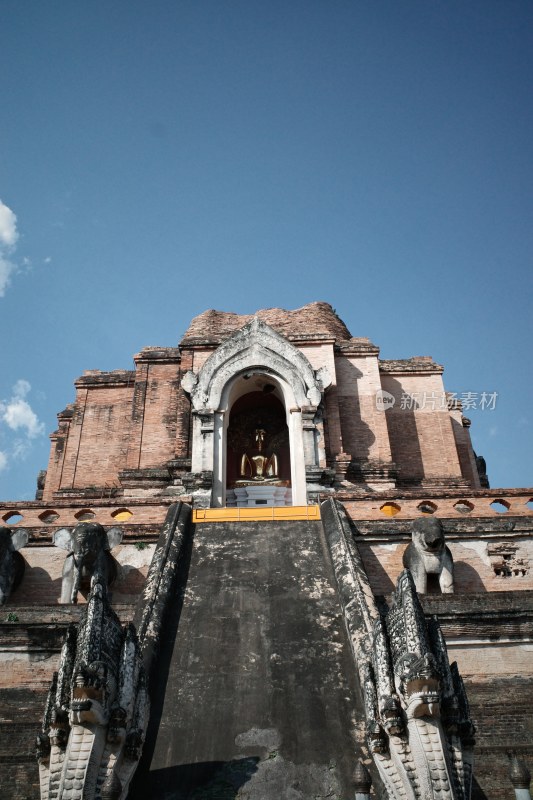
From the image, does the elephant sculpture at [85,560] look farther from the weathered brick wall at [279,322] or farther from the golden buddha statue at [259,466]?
the weathered brick wall at [279,322]

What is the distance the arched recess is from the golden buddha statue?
1.47m

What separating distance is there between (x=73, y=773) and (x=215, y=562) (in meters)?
5.01

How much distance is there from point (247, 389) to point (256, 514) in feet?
21.9

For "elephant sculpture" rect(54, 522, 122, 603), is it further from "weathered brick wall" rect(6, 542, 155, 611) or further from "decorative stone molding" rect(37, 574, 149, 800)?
"decorative stone molding" rect(37, 574, 149, 800)

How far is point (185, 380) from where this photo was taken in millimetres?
17969

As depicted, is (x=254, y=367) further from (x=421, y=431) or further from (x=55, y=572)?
(x=55, y=572)

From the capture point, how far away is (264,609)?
9.31 m

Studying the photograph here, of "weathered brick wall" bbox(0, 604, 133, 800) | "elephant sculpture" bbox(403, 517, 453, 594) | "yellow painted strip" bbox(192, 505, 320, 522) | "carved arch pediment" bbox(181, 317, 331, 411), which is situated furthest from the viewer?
"carved arch pediment" bbox(181, 317, 331, 411)

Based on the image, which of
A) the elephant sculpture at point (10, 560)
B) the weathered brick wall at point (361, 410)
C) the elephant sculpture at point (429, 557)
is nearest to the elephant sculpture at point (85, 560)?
the elephant sculpture at point (10, 560)

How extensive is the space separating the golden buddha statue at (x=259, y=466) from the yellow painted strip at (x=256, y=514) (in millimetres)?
5243

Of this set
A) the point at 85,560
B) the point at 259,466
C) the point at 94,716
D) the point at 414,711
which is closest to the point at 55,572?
the point at 85,560

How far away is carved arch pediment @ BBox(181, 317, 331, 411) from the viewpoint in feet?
57.7

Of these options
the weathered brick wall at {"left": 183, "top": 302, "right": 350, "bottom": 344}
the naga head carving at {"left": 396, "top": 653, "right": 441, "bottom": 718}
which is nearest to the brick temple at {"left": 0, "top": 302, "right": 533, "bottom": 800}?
the naga head carving at {"left": 396, "top": 653, "right": 441, "bottom": 718}

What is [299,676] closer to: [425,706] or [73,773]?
[425,706]
